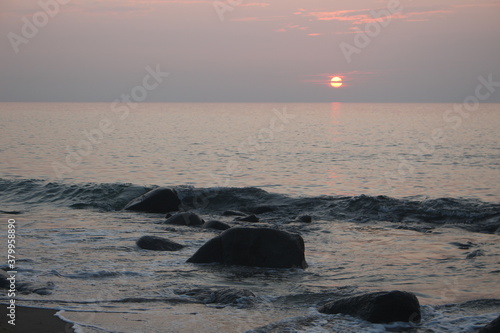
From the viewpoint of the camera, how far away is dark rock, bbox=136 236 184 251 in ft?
39.7

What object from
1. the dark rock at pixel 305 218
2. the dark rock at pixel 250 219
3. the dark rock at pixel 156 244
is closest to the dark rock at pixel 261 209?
the dark rock at pixel 250 219

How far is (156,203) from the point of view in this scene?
61.2 ft

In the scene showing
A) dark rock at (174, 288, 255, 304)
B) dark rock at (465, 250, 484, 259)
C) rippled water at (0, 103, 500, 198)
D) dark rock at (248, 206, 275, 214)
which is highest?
rippled water at (0, 103, 500, 198)

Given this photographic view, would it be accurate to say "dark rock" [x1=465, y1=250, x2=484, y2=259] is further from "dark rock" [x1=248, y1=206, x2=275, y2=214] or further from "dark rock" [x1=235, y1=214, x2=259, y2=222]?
"dark rock" [x1=248, y1=206, x2=275, y2=214]

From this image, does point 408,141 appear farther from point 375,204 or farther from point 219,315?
point 219,315

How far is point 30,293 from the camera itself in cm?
863

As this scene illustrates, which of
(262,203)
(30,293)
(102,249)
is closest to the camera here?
(30,293)

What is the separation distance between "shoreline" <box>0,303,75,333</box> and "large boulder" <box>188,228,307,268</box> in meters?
3.81

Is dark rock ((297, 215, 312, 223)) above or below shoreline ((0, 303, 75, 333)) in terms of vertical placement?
above

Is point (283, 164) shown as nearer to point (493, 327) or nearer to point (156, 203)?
point (156, 203)

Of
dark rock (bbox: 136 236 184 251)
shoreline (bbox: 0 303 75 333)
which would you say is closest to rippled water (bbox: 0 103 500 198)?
dark rock (bbox: 136 236 184 251)


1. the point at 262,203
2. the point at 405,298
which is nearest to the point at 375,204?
the point at 262,203

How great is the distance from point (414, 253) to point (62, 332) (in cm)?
800

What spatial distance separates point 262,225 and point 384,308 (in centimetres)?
772
